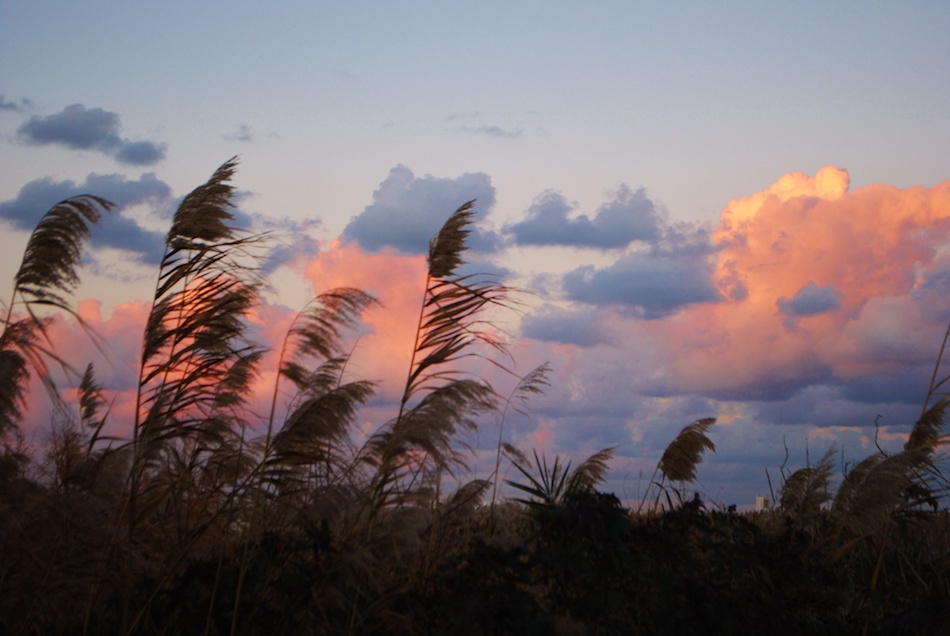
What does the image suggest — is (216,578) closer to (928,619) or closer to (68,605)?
(68,605)

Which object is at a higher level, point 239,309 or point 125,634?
point 239,309

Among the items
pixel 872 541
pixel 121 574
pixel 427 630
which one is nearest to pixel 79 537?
pixel 121 574

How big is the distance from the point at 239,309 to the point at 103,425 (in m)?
1.21

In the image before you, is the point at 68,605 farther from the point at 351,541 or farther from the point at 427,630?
the point at 427,630

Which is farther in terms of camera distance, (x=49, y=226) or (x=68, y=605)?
(x=49, y=226)

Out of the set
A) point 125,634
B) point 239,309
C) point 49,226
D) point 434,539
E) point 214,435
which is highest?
point 49,226

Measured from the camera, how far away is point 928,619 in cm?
553

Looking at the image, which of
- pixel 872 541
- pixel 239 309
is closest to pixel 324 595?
pixel 239 309

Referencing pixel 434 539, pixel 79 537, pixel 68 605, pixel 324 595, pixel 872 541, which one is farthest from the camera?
pixel 872 541

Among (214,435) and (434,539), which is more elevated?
(214,435)

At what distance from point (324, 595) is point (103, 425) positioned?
2182 millimetres

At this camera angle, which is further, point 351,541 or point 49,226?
point 49,226

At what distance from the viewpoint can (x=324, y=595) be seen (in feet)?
16.3

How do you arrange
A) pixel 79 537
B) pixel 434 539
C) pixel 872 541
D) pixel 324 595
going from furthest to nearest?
pixel 872 541
pixel 434 539
pixel 79 537
pixel 324 595
